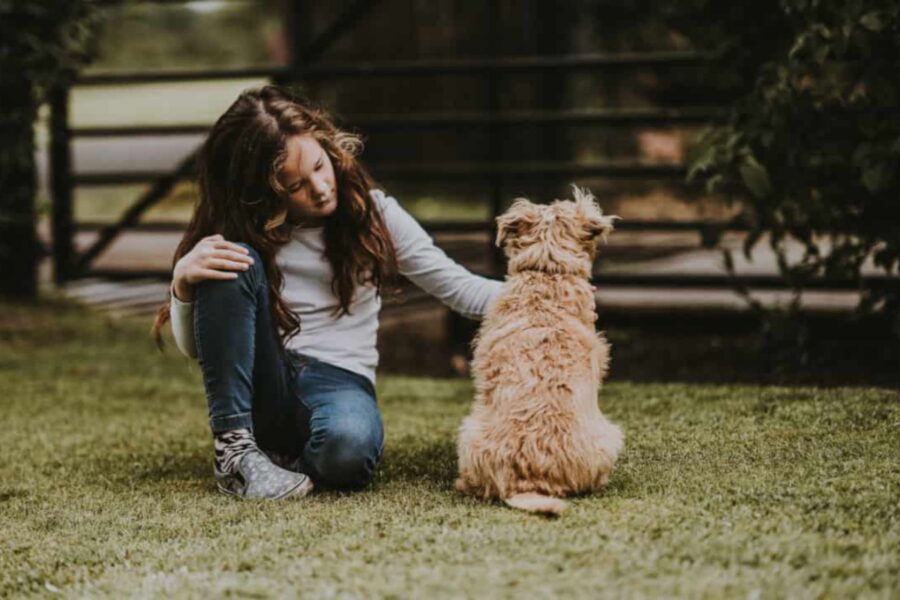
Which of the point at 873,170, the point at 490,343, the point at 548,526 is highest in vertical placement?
the point at 873,170

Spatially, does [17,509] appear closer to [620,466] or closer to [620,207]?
[620,466]

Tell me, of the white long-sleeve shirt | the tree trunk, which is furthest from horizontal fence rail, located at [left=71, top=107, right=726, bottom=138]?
the white long-sleeve shirt

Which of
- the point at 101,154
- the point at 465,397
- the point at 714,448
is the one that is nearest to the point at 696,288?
the point at 465,397

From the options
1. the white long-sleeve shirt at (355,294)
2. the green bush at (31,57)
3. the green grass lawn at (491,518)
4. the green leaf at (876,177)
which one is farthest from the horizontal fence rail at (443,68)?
the white long-sleeve shirt at (355,294)

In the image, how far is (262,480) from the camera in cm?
298

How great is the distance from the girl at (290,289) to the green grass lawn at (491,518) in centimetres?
→ 17

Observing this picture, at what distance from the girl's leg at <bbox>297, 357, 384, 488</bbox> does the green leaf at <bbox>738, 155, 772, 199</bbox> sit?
1.63 meters

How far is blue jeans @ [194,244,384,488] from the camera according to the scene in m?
3.00

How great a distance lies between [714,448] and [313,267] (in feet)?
3.97

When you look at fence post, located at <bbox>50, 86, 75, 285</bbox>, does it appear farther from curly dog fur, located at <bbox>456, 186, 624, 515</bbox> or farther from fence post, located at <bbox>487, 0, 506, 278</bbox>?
curly dog fur, located at <bbox>456, 186, 624, 515</bbox>

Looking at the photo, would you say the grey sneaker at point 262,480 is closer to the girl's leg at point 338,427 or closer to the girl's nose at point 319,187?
the girl's leg at point 338,427

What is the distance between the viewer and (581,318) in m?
2.89

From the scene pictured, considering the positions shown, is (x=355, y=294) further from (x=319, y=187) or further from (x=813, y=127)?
(x=813, y=127)

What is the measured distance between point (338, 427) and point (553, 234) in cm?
75
